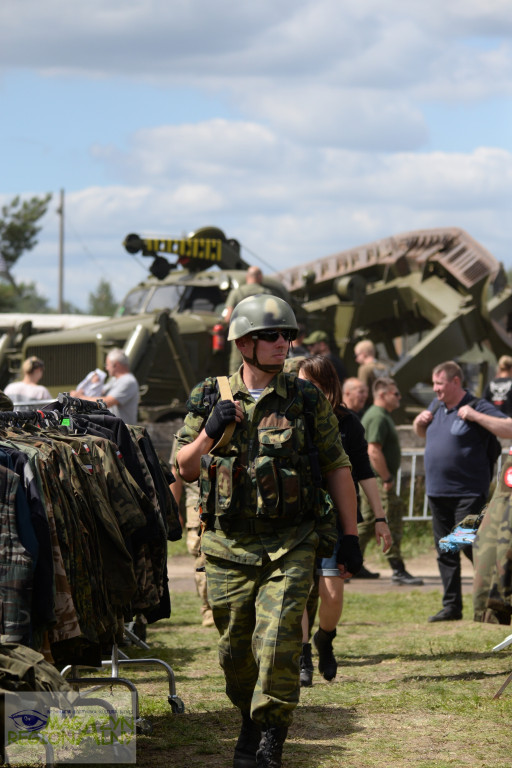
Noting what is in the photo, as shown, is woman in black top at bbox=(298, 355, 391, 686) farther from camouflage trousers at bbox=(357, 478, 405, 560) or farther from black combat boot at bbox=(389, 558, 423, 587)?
black combat boot at bbox=(389, 558, 423, 587)

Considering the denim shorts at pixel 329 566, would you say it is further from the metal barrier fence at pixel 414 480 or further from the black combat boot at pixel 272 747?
the metal barrier fence at pixel 414 480

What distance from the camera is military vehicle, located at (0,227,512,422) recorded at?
15844 mm

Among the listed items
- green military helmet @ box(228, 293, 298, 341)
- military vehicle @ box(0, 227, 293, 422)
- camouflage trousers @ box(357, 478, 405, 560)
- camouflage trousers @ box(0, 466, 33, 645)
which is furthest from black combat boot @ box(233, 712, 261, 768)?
military vehicle @ box(0, 227, 293, 422)

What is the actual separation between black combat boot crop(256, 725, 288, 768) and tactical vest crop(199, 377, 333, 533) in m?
Result: 0.82

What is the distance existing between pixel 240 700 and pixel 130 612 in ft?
3.18

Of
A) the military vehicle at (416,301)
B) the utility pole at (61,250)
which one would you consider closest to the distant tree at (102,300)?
the utility pole at (61,250)

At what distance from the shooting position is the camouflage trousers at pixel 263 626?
16.1 ft

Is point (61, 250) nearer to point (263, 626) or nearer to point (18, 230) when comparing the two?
point (18, 230)

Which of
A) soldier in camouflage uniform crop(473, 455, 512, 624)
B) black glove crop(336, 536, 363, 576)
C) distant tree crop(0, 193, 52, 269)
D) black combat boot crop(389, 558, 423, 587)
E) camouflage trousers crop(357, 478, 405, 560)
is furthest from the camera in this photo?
distant tree crop(0, 193, 52, 269)

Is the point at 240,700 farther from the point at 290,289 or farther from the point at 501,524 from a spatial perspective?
the point at 290,289

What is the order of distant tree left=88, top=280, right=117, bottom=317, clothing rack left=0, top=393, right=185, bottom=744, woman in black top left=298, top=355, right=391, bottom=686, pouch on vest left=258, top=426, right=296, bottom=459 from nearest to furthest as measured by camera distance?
pouch on vest left=258, top=426, right=296, bottom=459
clothing rack left=0, top=393, right=185, bottom=744
woman in black top left=298, top=355, right=391, bottom=686
distant tree left=88, top=280, right=117, bottom=317

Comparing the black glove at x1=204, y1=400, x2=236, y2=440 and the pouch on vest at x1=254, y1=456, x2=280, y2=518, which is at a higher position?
the black glove at x1=204, y1=400, x2=236, y2=440

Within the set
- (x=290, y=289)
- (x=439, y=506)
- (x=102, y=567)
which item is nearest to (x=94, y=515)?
(x=102, y=567)

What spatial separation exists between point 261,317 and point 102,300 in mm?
112032
